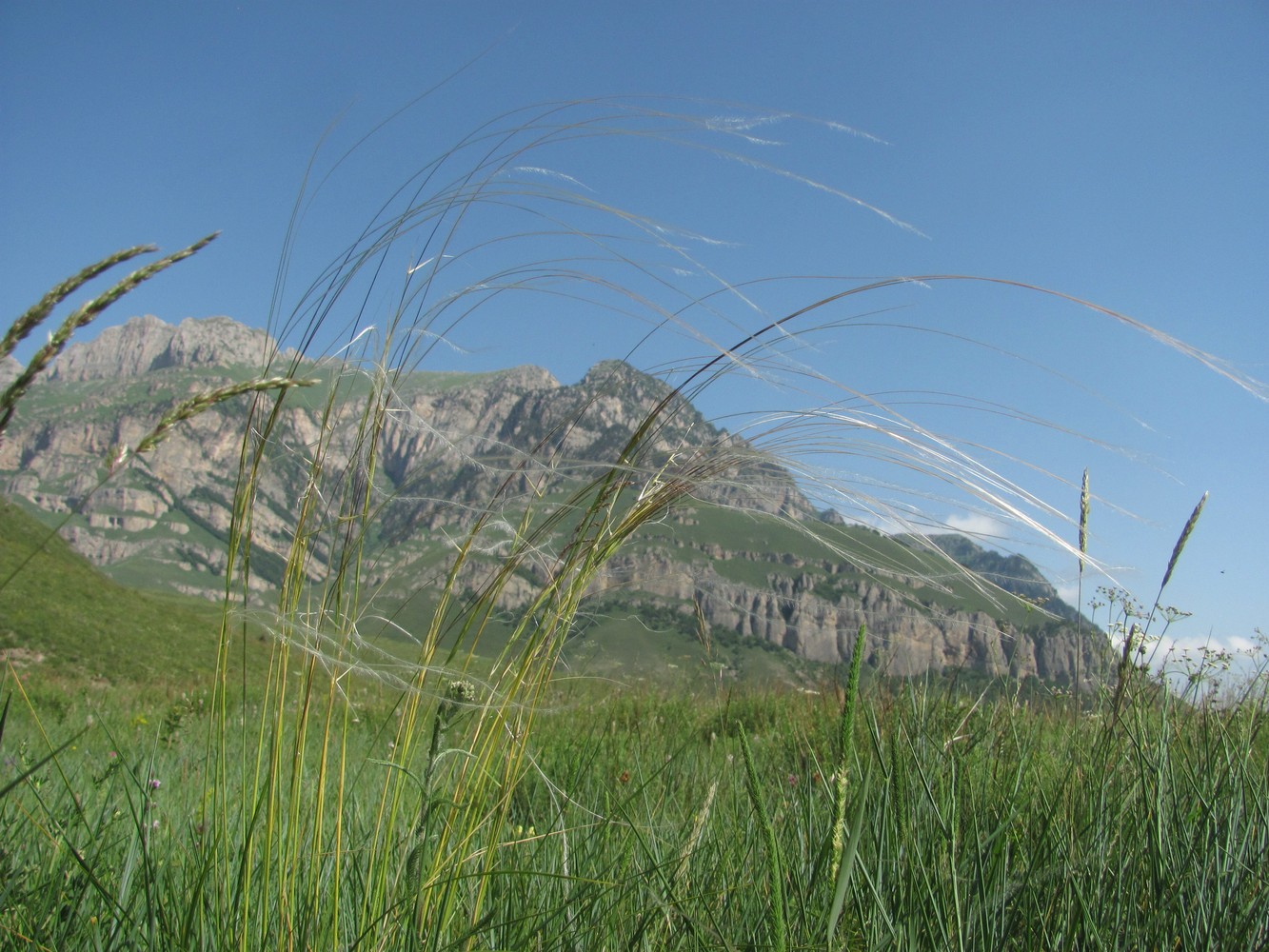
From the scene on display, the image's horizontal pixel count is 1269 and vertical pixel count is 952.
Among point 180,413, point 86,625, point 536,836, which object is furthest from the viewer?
point 86,625

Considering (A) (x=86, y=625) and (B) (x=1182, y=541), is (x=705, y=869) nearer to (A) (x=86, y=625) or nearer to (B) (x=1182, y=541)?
(B) (x=1182, y=541)

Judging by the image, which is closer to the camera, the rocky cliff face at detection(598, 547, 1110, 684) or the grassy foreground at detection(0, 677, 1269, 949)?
the grassy foreground at detection(0, 677, 1269, 949)

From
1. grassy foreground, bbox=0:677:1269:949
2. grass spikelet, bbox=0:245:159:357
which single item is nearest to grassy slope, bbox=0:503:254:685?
grassy foreground, bbox=0:677:1269:949

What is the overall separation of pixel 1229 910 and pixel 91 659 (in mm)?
34649

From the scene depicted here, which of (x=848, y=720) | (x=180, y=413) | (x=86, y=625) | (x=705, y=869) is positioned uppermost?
(x=180, y=413)

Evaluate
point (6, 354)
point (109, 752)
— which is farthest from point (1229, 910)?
point (109, 752)

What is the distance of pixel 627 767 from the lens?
3730 millimetres

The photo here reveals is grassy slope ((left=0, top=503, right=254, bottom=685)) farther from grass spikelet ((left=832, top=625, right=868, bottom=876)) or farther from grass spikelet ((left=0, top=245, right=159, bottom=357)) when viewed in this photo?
grass spikelet ((left=832, top=625, right=868, bottom=876))

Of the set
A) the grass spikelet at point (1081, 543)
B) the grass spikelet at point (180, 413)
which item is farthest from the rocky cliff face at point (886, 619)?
the grass spikelet at point (180, 413)

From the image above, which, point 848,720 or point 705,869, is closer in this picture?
point 848,720

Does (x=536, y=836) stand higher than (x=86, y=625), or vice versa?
(x=536, y=836)

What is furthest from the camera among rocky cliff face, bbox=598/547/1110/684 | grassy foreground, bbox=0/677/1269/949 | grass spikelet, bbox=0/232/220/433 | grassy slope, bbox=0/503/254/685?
grassy slope, bbox=0/503/254/685

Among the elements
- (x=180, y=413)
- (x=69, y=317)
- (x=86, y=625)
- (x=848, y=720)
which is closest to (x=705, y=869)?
(x=848, y=720)

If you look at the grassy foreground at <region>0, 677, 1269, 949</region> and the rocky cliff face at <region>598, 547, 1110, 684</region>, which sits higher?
the rocky cliff face at <region>598, 547, 1110, 684</region>
